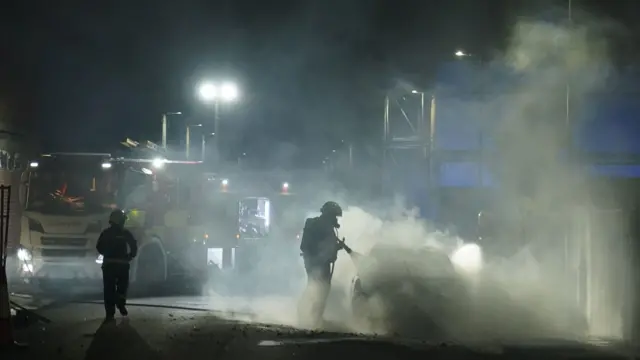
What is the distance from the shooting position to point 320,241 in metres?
10.2

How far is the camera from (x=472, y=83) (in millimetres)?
17750

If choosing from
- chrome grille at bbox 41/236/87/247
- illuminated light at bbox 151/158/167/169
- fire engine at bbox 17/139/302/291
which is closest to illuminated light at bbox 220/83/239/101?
fire engine at bbox 17/139/302/291

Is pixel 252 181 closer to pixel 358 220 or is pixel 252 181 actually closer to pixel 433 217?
pixel 433 217

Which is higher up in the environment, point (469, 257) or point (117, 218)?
point (117, 218)

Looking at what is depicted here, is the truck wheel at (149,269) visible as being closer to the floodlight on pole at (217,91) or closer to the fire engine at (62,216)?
the fire engine at (62,216)

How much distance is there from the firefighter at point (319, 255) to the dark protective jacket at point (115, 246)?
8.27 feet

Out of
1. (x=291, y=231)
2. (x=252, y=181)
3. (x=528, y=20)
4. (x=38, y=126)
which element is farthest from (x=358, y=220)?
(x=38, y=126)

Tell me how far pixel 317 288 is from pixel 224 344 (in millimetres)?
2387

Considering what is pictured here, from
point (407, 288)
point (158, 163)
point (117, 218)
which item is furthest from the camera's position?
point (158, 163)

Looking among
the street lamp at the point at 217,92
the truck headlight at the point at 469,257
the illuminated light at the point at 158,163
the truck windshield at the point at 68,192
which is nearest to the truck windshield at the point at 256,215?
the street lamp at the point at 217,92

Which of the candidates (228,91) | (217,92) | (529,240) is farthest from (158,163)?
(228,91)

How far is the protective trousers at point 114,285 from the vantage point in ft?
33.2

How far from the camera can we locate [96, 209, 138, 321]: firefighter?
1027 cm

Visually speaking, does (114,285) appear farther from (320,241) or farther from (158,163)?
(158,163)
